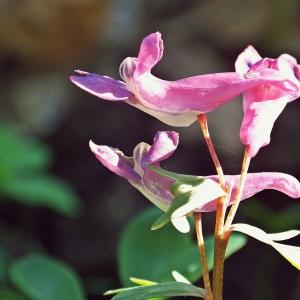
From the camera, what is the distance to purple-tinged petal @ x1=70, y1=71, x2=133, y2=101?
27.6 inches

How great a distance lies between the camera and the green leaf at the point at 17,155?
7.57 ft

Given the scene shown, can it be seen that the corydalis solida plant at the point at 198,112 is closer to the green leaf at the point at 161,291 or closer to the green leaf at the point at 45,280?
the green leaf at the point at 161,291

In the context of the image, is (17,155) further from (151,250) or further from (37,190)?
(151,250)

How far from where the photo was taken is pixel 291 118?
3.21 metres

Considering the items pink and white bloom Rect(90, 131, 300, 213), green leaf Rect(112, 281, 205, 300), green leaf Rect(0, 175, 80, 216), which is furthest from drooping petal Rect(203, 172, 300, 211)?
green leaf Rect(0, 175, 80, 216)

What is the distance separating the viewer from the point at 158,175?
2.37ft

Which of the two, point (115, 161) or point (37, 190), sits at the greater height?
point (115, 161)

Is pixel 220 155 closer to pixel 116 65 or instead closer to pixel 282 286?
pixel 282 286

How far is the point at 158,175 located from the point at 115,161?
45 mm

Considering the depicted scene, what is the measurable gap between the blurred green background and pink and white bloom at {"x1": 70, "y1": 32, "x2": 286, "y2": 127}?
483mm

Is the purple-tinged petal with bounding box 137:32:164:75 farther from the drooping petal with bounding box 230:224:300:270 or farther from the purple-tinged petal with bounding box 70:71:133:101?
the drooping petal with bounding box 230:224:300:270

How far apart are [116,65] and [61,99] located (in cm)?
36

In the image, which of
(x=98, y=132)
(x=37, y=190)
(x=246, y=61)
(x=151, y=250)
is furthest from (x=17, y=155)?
(x=246, y=61)

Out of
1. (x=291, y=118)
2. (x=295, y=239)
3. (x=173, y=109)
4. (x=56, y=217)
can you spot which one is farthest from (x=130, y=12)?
(x=173, y=109)
